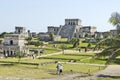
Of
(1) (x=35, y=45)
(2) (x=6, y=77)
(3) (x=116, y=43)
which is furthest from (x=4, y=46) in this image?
(3) (x=116, y=43)

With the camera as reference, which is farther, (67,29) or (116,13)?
(67,29)

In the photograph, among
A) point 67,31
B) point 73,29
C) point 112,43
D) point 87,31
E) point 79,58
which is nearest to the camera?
point 112,43

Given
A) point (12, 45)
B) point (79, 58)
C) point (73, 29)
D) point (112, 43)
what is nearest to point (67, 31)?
point (73, 29)

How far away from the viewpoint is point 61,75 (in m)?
31.3

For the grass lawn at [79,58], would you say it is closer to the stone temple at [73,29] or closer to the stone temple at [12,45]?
the stone temple at [12,45]

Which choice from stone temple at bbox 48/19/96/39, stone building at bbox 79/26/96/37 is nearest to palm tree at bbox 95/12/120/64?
stone temple at bbox 48/19/96/39

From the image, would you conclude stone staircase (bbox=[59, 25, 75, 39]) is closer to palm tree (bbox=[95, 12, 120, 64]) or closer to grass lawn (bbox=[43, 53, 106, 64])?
grass lawn (bbox=[43, 53, 106, 64])

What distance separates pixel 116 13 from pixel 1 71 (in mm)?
13428

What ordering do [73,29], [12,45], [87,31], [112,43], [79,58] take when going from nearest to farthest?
[112,43] → [79,58] → [12,45] → [73,29] → [87,31]

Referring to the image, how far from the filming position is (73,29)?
414 ft

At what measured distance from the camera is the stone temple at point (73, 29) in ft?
408

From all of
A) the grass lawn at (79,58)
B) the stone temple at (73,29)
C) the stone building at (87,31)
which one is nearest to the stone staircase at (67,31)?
the stone temple at (73,29)

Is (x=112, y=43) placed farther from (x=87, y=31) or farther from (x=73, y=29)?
(x=87, y=31)

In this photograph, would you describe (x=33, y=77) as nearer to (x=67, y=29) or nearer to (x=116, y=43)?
(x=116, y=43)
